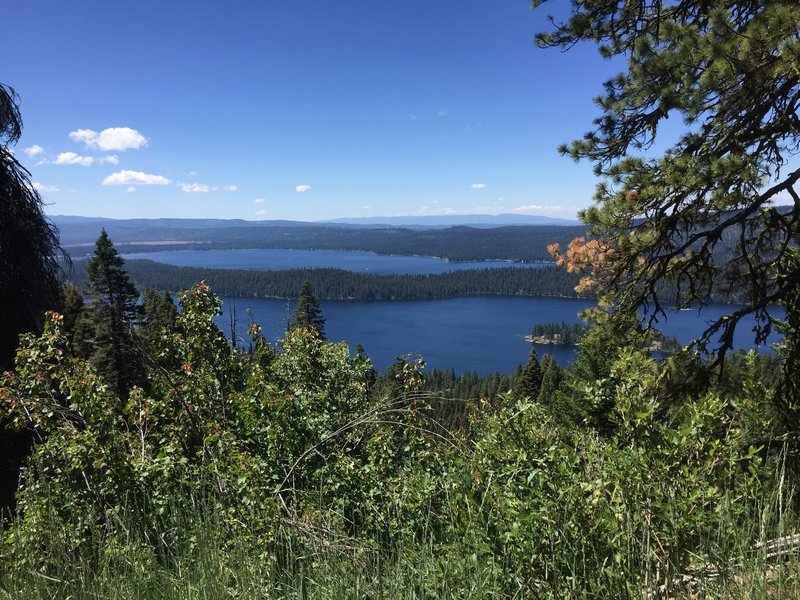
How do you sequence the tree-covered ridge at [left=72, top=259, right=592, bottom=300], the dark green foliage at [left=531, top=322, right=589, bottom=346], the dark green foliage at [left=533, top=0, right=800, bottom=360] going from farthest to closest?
1. the tree-covered ridge at [left=72, top=259, right=592, bottom=300]
2. the dark green foliage at [left=531, top=322, right=589, bottom=346]
3. the dark green foliage at [left=533, top=0, right=800, bottom=360]

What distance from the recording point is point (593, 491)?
8.35ft

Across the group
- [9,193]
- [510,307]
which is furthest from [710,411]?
[510,307]

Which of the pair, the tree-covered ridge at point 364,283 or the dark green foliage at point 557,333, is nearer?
the dark green foliage at point 557,333

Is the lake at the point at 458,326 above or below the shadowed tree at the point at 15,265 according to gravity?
below

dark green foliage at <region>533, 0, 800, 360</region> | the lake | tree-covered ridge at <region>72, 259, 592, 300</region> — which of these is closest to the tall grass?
dark green foliage at <region>533, 0, 800, 360</region>

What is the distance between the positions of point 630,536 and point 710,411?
1208mm

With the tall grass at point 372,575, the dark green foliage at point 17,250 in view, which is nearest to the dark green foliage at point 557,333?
the dark green foliage at point 17,250

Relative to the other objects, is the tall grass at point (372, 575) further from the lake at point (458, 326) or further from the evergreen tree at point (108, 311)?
the lake at point (458, 326)

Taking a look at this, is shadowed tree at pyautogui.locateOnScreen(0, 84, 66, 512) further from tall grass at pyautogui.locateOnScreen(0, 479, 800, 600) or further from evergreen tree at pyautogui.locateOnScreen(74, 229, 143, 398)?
evergreen tree at pyautogui.locateOnScreen(74, 229, 143, 398)

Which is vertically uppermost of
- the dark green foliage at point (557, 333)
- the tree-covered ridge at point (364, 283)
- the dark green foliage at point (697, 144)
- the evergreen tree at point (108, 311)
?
the dark green foliage at point (697, 144)

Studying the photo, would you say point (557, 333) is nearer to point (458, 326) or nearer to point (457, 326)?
point (458, 326)

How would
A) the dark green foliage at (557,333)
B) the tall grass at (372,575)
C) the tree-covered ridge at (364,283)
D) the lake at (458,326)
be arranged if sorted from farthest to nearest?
the tree-covered ridge at (364,283) → the dark green foliage at (557,333) → the lake at (458,326) → the tall grass at (372,575)

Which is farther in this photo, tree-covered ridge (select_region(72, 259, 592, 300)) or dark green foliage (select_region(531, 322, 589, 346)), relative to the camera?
tree-covered ridge (select_region(72, 259, 592, 300))

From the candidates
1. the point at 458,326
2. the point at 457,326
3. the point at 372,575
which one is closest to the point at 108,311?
the point at 372,575
